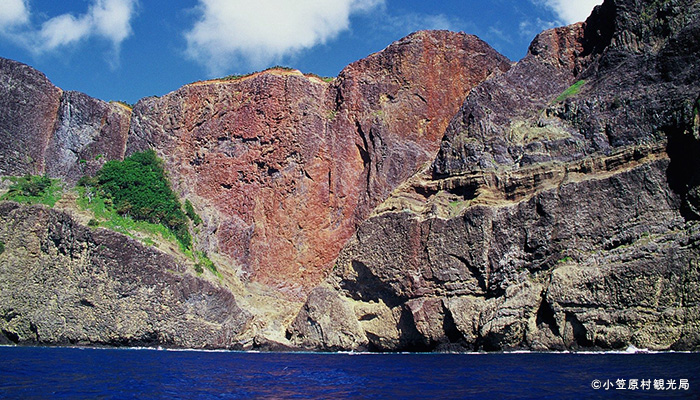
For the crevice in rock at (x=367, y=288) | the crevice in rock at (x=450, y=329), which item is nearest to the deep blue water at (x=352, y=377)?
the crevice in rock at (x=450, y=329)

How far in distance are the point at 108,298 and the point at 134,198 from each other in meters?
9.03

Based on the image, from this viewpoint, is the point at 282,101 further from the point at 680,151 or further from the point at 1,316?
the point at 680,151

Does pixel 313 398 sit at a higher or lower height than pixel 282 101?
lower

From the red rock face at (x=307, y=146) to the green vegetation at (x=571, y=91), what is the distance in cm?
919

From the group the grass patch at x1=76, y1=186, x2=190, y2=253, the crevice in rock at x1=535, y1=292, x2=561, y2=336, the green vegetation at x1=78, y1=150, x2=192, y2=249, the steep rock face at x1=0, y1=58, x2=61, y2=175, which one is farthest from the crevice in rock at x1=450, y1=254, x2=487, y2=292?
the steep rock face at x1=0, y1=58, x2=61, y2=175

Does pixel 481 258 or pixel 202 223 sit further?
pixel 202 223

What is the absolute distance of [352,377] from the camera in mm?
24578

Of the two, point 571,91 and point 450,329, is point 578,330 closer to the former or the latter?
point 450,329

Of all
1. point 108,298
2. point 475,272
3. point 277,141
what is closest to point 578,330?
point 475,272

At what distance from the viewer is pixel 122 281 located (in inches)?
1639

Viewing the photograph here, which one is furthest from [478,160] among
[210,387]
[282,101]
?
[210,387]

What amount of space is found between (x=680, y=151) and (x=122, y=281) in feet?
116

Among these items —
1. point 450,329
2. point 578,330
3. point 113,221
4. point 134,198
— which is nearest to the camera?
point 578,330

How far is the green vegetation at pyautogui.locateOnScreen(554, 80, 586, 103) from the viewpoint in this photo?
42503mm
